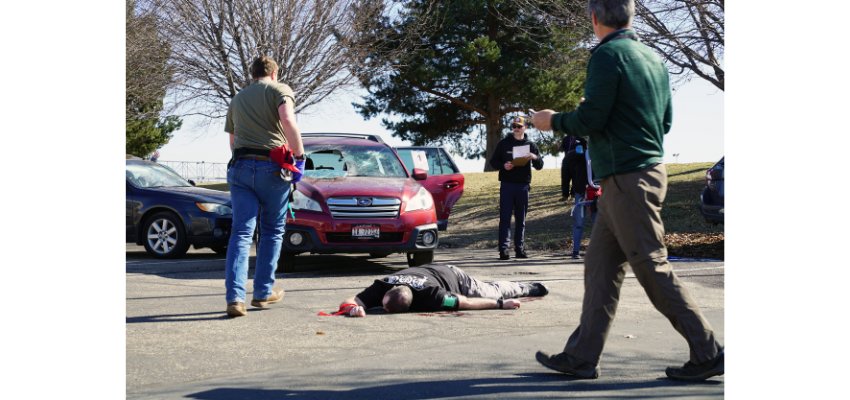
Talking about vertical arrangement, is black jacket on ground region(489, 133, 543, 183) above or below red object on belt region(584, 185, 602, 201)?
above

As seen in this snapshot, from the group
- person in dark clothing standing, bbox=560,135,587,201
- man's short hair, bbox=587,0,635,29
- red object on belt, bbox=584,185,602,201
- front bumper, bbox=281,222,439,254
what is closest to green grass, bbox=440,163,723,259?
person in dark clothing standing, bbox=560,135,587,201

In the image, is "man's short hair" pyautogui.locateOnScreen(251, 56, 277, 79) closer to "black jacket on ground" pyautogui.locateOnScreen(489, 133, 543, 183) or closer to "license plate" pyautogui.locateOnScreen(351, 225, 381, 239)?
"license plate" pyautogui.locateOnScreen(351, 225, 381, 239)

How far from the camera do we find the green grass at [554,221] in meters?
15.5

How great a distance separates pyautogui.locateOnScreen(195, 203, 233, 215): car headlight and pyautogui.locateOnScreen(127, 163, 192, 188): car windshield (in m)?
1.11

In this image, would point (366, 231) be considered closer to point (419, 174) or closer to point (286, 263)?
point (286, 263)

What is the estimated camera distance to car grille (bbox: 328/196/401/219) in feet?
35.3

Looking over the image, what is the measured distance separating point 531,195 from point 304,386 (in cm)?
1854

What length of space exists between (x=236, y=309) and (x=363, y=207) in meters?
3.52

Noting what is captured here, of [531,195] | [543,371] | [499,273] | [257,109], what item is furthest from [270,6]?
[543,371]

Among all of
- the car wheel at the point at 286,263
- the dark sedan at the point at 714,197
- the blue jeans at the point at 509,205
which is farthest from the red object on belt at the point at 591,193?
the car wheel at the point at 286,263

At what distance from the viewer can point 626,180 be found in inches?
187

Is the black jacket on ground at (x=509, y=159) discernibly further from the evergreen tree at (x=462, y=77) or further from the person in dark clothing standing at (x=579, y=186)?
the evergreen tree at (x=462, y=77)

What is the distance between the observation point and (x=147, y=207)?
13.8m

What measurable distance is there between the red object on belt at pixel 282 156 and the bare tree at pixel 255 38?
707 inches
